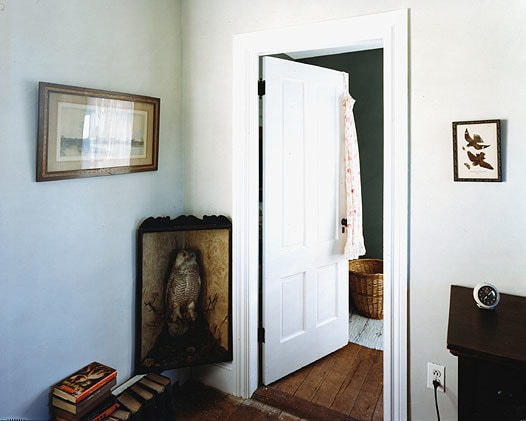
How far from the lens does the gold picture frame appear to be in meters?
1.68

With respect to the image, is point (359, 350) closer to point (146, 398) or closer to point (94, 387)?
point (146, 398)

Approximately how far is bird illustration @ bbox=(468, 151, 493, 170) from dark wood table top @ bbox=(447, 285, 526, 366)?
558mm

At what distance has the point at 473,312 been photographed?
4.92ft

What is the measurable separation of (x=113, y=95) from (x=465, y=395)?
1976mm

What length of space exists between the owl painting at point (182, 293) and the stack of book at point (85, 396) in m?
0.48

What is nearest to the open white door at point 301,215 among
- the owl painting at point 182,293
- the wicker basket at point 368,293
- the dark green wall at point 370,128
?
the owl painting at point 182,293

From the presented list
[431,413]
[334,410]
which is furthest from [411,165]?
[334,410]

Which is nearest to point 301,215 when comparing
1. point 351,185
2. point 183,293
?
point 351,185

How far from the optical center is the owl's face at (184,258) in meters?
2.31

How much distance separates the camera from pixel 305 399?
7.79ft

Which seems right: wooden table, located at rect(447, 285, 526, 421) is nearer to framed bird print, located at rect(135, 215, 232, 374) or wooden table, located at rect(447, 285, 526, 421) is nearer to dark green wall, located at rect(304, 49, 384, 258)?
framed bird print, located at rect(135, 215, 232, 374)

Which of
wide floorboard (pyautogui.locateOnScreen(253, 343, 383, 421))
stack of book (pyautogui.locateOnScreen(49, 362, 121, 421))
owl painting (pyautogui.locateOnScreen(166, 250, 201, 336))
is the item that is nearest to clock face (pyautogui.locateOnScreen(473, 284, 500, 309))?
wide floorboard (pyautogui.locateOnScreen(253, 343, 383, 421))

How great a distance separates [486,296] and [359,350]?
5.46ft

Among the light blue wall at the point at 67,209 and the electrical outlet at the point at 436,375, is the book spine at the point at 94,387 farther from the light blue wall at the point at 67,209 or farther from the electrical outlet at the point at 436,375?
the electrical outlet at the point at 436,375
